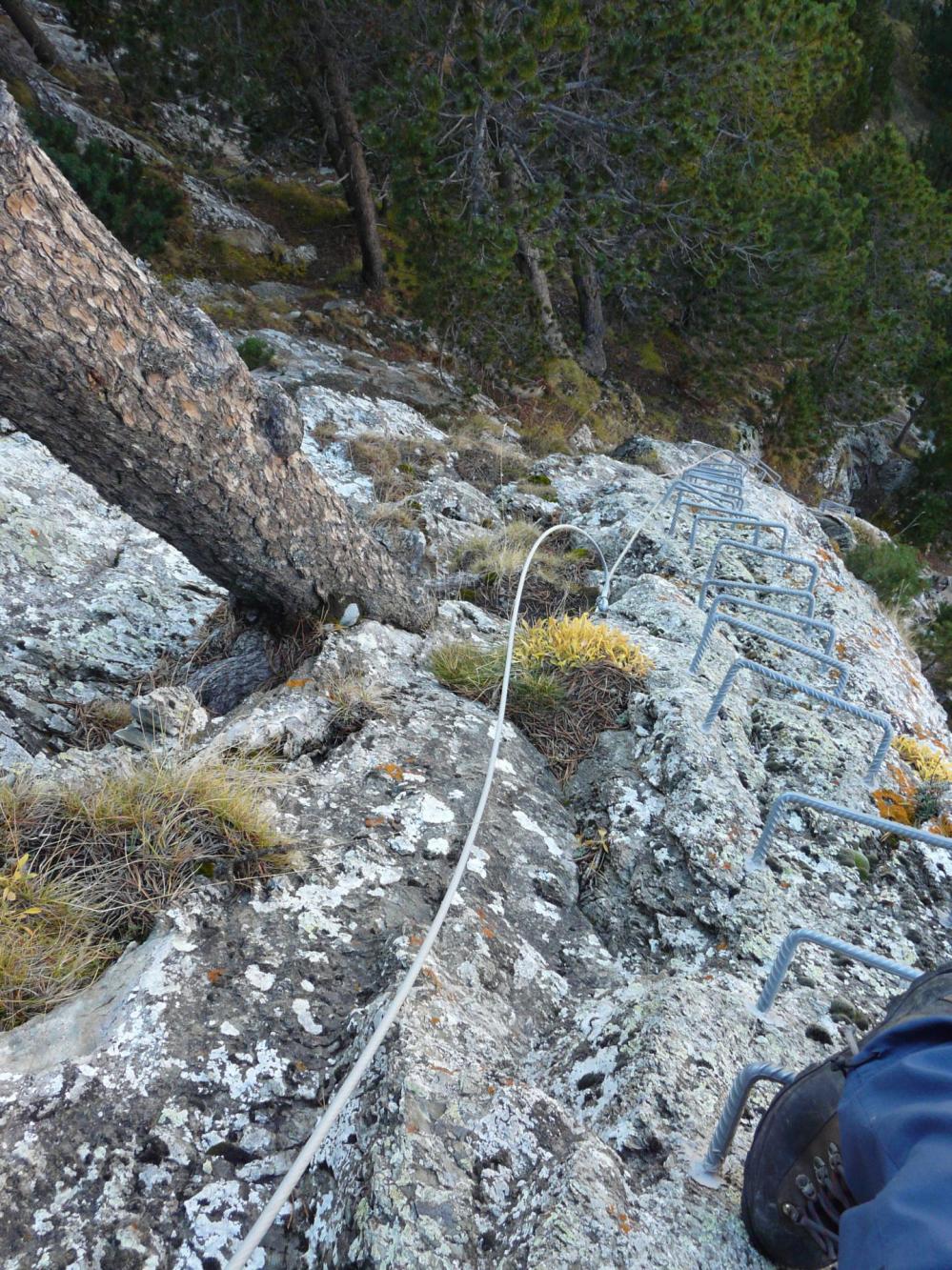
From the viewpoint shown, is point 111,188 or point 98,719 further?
point 111,188

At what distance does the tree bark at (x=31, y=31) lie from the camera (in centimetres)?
1273

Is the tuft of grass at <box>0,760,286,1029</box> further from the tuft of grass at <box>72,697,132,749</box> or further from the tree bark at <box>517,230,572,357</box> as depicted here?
the tree bark at <box>517,230,572,357</box>

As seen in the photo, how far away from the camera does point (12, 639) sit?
362 cm

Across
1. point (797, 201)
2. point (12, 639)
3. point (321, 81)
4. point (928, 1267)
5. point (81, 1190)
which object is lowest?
point (12, 639)

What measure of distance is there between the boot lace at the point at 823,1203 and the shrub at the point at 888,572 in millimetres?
8964

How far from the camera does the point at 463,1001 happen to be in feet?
6.56

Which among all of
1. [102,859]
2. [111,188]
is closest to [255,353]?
[111,188]

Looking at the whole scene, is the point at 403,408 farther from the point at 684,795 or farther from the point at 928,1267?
the point at 928,1267

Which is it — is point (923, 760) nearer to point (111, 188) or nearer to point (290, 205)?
point (111, 188)

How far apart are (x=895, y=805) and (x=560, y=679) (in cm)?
146

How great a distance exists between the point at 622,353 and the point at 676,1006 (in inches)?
718

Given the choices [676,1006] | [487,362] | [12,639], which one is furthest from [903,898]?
[487,362]

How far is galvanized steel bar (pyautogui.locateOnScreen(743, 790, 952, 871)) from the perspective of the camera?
7.09ft

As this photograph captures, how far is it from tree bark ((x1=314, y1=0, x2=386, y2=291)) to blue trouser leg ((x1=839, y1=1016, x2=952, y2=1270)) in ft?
37.8
